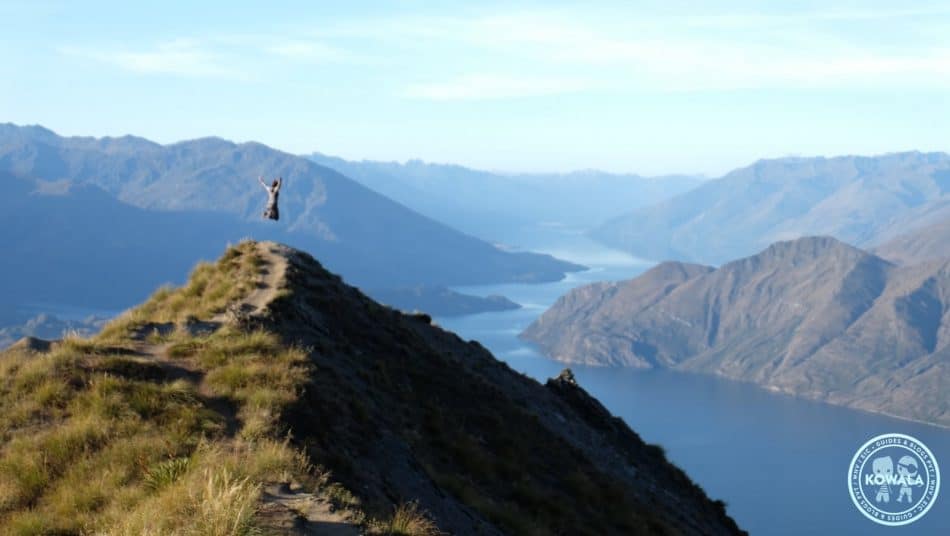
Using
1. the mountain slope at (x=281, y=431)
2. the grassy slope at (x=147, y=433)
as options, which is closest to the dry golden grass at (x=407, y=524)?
the mountain slope at (x=281, y=431)

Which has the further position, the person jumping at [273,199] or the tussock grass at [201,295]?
the person jumping at [273,199]

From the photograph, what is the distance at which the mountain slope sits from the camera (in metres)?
13.2

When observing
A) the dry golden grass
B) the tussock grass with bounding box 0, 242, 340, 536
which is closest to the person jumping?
the tussock grass with bounding box 0, 242, 340, 536

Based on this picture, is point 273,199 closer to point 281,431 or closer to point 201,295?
point 201,295

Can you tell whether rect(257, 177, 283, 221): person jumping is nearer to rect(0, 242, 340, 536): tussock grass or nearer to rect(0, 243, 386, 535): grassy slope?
Result: rect(0, 242, 340, 536): tussock grass

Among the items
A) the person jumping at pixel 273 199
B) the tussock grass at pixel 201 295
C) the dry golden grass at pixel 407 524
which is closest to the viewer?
the dry golden grass at pixel 407 524

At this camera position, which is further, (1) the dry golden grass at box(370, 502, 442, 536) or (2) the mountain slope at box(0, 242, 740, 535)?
(2) the mountain slope at box(0, 242, 740, 535)

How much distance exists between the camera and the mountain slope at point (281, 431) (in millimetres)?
13180

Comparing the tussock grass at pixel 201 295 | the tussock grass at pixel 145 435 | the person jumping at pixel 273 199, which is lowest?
the tussock grass at pixel 145 435

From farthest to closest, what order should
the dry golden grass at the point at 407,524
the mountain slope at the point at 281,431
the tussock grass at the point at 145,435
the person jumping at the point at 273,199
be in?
the person jumping at the point at 273,199
the mountain slope at the point at 281,431
the dry golden grass at the point at 407,524
the tussock grass at the point at 145,435

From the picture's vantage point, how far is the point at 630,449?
3856 centimetres

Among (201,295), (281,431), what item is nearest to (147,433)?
(281,431)

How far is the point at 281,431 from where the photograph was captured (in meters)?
15.7

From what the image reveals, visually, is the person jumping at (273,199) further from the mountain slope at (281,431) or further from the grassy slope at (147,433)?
the grassy slope at (147,433)
